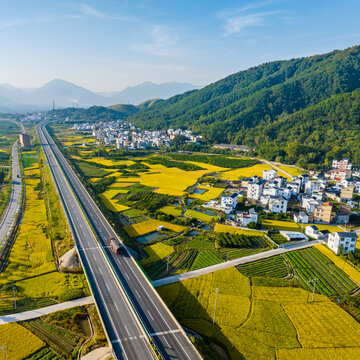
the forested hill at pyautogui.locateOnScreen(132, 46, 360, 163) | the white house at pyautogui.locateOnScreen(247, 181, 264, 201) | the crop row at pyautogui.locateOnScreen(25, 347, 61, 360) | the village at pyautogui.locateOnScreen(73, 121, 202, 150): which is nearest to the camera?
the crop row at pyautogui.locateOnScreen(25, 347, 61, 360)

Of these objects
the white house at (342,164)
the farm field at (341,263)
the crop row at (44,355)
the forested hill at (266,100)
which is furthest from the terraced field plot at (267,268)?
the forested hill at (266,100)

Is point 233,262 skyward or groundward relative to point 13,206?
groundward

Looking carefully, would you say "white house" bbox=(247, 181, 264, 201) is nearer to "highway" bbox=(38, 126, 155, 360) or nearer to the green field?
the green field

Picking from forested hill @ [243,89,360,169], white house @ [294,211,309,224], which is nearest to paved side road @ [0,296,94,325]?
white house @ [294,211,309,224]

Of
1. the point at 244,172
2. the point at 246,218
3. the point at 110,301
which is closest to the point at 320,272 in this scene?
the point at 246,218

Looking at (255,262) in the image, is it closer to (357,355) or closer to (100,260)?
(357,355)

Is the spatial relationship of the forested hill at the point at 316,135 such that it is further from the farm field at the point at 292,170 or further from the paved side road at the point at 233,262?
the paved side road at the point at 233,262

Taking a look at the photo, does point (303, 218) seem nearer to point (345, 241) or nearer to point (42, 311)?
point (345, 241)
